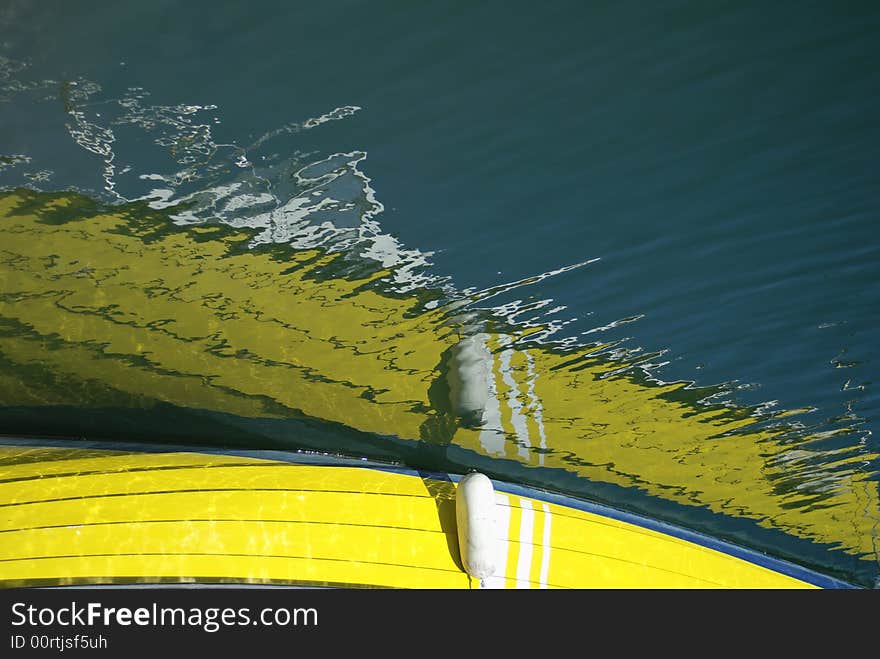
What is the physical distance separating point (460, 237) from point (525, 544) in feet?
3.35

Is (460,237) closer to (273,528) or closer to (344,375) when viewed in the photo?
(344,375)

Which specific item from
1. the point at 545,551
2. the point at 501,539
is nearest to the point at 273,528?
the point at 501,539

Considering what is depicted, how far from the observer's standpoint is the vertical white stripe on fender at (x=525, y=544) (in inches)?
87.0

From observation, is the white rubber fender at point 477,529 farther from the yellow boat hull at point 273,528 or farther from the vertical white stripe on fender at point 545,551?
the vertical white stripe on fender at point 545,551

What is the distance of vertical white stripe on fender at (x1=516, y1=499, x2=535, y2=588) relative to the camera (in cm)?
221

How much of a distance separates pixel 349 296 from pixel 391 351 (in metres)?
0.26

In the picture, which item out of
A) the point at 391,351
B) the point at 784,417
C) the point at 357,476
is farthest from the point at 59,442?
the point at 784,417

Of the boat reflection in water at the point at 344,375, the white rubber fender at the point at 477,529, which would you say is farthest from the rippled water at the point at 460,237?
the white rubber fender at the point at 477,529

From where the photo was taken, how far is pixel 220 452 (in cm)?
238

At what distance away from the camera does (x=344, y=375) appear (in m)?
2.23

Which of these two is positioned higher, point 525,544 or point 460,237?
point 460,237

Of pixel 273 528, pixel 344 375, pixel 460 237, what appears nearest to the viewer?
pixel 460 237

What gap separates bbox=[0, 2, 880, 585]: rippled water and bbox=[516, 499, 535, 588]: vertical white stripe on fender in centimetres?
18

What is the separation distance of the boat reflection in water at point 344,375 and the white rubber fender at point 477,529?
0.28m
